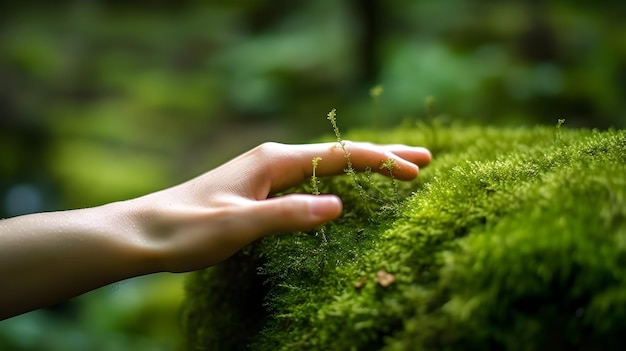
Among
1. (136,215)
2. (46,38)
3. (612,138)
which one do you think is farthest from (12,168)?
(612,138)

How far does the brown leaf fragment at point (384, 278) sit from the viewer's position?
146cm

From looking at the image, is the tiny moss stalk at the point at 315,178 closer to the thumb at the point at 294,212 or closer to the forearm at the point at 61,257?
the thumb at the point at 294,212

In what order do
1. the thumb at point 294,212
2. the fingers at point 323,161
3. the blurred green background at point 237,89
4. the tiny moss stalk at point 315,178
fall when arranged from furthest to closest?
1. the blurred green background at point 237,89
2. the fingers at point 323,161
3. the tiny moss stalk at point 315,178
4. the thumb at point 294,212

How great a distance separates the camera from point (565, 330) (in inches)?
46.9

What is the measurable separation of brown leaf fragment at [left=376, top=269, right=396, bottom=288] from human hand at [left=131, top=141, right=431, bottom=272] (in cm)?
21

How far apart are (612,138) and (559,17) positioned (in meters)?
5.71

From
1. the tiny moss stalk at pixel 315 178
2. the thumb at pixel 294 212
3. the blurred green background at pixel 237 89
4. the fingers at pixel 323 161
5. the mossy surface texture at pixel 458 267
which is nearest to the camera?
the mossy surface texture at pixel 458 267

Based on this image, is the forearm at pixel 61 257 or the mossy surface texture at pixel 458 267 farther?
the forearm at pixel 61 257

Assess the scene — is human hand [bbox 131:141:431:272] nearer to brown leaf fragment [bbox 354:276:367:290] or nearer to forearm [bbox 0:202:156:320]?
forearm [bbox 0:202:156:320]

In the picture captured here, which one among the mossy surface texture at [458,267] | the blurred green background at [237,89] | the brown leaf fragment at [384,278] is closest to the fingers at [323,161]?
the mossy surface texture at [458,267]

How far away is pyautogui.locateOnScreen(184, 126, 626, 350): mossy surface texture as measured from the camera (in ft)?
3.92

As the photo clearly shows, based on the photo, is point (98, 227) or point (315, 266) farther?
point (315, 266)

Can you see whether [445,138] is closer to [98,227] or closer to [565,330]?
[565,330]

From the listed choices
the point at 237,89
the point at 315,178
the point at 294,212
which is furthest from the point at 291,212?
the point at 237,89
